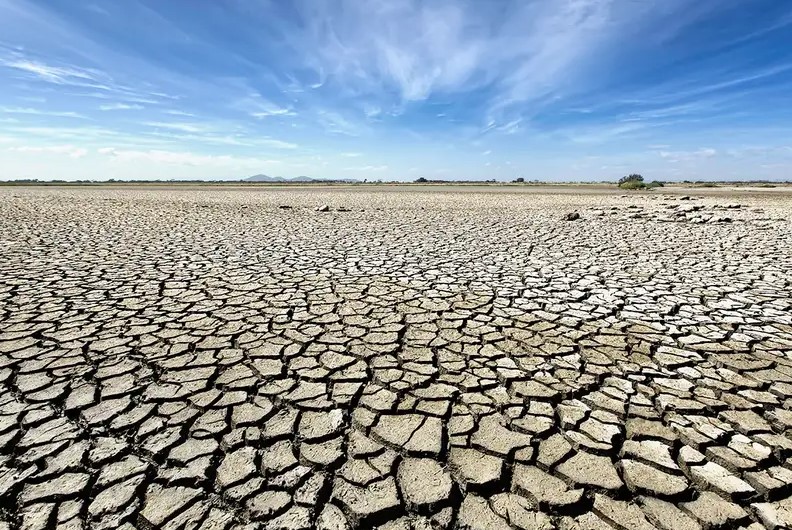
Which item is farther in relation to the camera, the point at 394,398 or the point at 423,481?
the point at 394,398

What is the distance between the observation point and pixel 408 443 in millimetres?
1953

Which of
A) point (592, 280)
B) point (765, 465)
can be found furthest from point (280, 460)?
point (592, 280)

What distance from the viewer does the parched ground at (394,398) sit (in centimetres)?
159

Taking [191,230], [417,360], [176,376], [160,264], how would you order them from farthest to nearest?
[191,230], [160,264], [417,360], [176,376]

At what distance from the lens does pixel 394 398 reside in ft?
7.70

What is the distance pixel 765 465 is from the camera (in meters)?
1.79

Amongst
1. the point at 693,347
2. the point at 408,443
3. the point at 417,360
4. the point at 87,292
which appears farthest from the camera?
the point at 87,292

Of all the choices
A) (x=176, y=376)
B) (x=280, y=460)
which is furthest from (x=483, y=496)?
(x=176, y=376)

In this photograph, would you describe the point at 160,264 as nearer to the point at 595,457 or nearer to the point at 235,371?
the point at 235,371

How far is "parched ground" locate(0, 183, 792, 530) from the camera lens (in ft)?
5.22

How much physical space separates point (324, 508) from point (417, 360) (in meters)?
1.35

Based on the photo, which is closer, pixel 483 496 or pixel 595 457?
pixel 483 496

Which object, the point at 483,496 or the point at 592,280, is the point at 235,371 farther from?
the point at 592,280

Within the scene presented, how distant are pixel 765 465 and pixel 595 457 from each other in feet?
2.33
